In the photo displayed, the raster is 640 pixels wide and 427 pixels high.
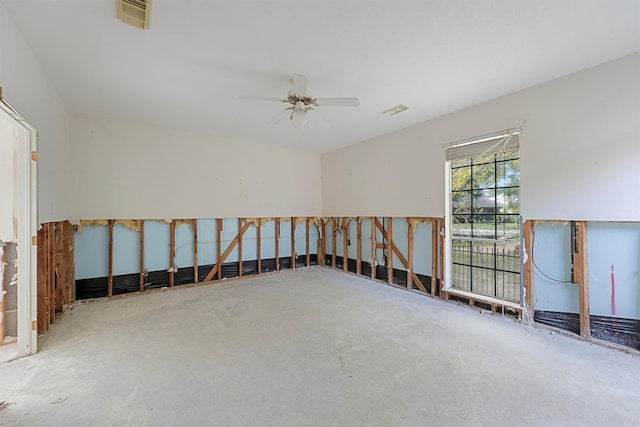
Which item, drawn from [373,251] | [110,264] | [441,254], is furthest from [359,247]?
[110,264]

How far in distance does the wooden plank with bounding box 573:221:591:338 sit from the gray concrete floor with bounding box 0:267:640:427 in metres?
0.23

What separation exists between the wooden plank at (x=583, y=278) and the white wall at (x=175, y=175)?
16.2 feet

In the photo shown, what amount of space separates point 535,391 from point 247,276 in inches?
191

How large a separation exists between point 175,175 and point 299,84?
3291 mm

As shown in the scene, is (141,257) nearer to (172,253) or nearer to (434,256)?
(172,253)

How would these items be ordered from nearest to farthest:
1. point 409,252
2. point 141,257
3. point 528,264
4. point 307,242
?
point 528,264 < point 141,257 < point 409,252 < point 307,242

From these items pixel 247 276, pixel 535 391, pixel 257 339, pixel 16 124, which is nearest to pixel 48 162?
pixel 16 124

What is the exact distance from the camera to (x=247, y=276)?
Result: 566 centimetres

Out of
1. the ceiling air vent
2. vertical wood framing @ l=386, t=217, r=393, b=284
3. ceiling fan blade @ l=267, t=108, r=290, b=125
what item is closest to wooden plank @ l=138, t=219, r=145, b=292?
ceiling fan blade @ l=267, t=108, r=290, b=125

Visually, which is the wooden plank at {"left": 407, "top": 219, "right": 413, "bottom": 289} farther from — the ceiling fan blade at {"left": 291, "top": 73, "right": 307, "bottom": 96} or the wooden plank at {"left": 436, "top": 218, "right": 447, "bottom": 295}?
the ceiling fan blade at {"left": 291, "top": 73, "right": 307, "bottom": 96}

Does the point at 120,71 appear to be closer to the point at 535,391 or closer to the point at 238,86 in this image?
the point at 238,86

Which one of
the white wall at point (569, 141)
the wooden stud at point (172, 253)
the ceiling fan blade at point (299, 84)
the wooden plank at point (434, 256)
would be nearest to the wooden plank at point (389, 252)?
the white wall at point (569, 141)

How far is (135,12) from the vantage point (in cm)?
202

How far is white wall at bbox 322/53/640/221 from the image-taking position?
2.61 m
